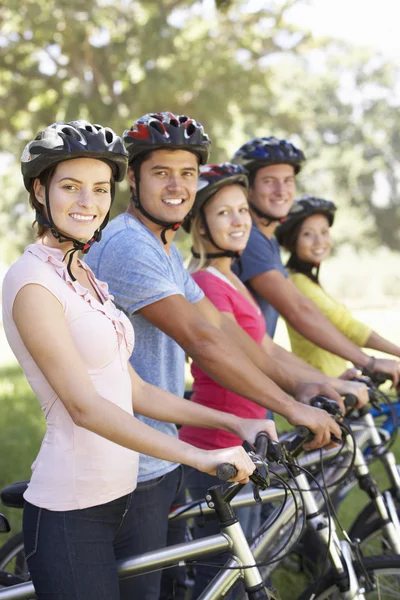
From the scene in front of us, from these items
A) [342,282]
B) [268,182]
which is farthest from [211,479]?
[342,282]

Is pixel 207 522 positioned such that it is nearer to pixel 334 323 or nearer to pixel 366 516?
pixel 366 516

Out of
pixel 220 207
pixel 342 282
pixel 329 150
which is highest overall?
pixel 329 150

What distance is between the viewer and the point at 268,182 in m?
4.68

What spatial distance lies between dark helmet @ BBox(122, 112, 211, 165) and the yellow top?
1862 millimetres

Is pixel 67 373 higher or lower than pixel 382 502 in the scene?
higher

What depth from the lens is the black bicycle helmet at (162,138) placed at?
318 cm

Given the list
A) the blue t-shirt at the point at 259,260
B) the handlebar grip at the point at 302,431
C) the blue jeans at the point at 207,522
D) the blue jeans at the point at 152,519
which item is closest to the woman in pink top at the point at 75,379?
the blue jeans at the point at 152,519

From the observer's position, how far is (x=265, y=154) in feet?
15.2

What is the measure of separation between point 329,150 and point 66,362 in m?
50.1

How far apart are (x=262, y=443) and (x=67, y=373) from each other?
0.77 meters

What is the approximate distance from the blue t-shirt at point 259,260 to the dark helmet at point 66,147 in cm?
177

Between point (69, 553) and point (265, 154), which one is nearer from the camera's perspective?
point (69, 553)

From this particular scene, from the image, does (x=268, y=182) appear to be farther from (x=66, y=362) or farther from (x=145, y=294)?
(x=66, y=362)

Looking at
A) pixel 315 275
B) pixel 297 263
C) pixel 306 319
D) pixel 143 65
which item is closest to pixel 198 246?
Result: pixel 306 319
